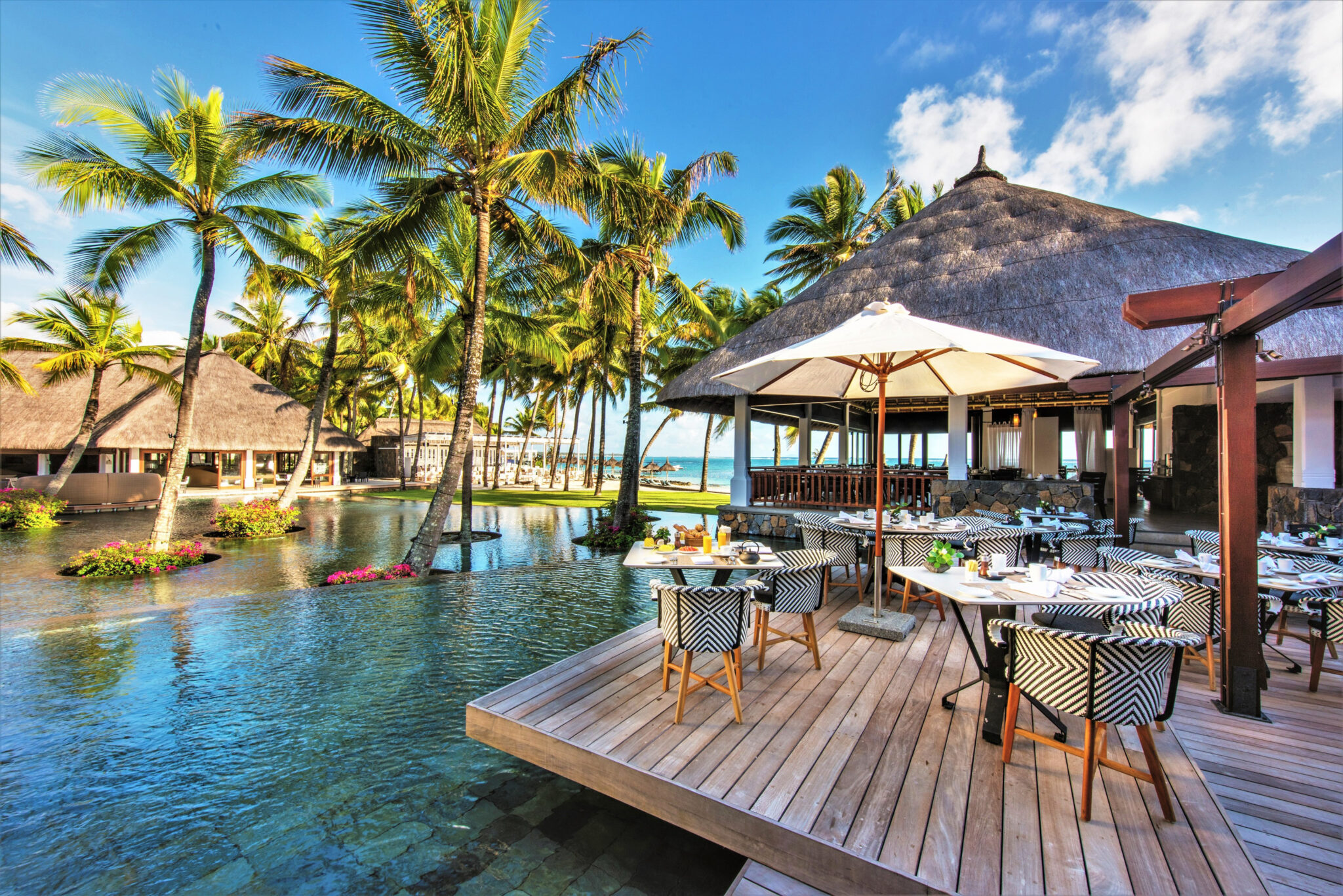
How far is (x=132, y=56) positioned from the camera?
9633 mm

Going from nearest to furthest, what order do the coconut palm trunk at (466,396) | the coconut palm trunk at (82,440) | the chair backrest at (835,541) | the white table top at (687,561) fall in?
the white table top at (687,561) < the chair backrest at (835,541) < the coconut palm trunk at (466,396) < the coconut palm trunk at (82,440)

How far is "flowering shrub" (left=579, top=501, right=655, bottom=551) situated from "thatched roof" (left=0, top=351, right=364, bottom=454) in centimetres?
1673

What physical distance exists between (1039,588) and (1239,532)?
139cm

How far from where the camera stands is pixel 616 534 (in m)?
12.6

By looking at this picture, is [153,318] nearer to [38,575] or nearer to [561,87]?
[38,575]

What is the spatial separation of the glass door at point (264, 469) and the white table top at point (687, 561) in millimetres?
26486

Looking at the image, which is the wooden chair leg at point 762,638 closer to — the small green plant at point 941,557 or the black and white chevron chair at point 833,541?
the small green plant at point 941,557

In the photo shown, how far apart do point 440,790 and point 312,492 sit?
82.1ft

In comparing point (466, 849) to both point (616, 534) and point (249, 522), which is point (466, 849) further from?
point (249, 522)

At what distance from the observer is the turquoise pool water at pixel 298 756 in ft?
8.84

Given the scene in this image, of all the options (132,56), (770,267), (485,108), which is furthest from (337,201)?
(770,267)

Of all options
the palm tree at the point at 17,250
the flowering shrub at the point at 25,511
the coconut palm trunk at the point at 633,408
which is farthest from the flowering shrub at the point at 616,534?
the flowering shrub at the point at 25,511

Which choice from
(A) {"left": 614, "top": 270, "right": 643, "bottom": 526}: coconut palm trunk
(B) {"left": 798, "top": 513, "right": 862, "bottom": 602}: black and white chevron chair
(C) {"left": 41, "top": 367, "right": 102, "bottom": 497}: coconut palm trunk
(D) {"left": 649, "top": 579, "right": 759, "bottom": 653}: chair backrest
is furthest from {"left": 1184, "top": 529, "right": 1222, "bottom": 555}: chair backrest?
(C) {"left": 41, "top": 367, "right": 102, "bottom": 497}: coconut palm trunk

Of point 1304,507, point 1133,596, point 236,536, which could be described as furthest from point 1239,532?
point 236,536
